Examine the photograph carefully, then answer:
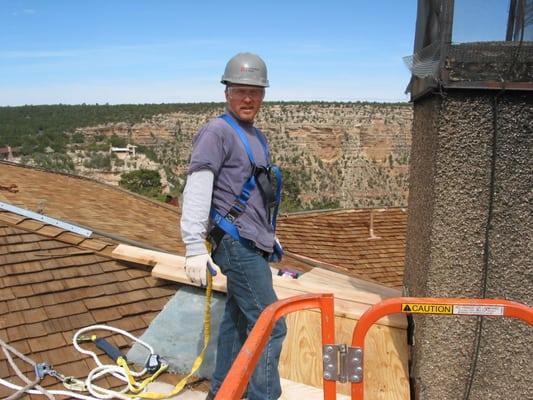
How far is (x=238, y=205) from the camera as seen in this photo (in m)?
2.82

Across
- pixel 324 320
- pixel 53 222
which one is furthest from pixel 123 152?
pixel 324 320

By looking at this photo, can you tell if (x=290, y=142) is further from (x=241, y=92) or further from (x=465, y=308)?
(x=465, y=308)

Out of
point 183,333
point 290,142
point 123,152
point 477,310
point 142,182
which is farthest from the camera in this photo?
point 290,142

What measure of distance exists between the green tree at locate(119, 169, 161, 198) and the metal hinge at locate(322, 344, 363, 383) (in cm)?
3702

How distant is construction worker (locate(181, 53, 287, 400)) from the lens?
270cm

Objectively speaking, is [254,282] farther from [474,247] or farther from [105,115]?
[105,115]

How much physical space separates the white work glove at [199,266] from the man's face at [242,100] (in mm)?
792

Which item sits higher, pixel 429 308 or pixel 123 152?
pixel 429 308

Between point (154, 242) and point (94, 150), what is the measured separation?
156ft

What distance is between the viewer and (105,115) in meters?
71.2

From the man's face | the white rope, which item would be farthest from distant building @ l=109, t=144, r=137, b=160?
the man's face

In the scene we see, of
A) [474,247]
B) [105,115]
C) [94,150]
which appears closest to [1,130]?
[94,150]

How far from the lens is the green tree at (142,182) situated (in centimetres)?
3894

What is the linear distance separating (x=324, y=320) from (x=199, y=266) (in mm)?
734
